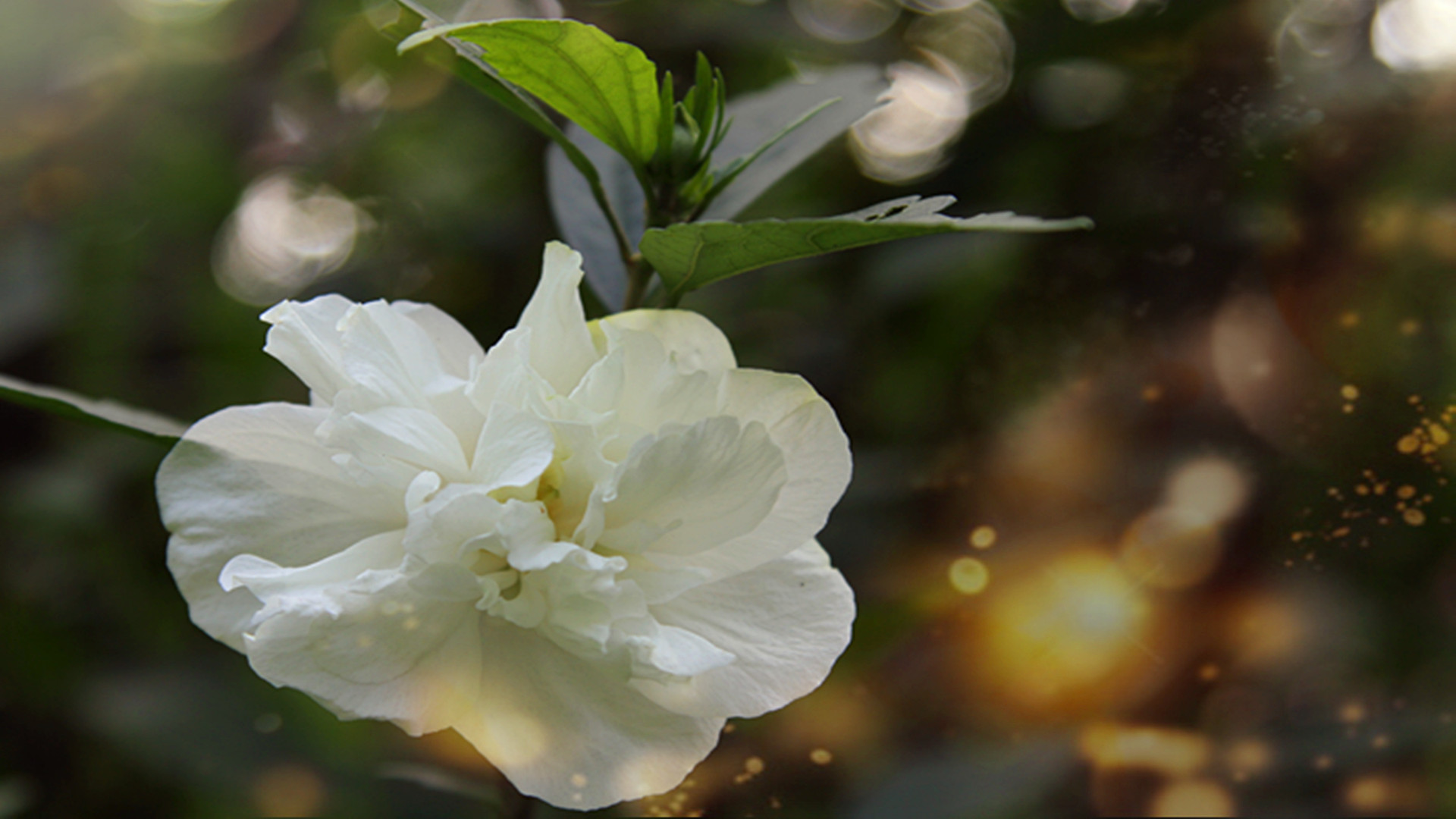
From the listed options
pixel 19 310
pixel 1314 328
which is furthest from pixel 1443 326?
pixel 19 310

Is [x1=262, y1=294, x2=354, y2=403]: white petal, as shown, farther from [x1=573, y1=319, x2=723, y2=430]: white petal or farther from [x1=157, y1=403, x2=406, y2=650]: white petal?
[x1=573, y1=319, x2=723, y2=430]: white petal

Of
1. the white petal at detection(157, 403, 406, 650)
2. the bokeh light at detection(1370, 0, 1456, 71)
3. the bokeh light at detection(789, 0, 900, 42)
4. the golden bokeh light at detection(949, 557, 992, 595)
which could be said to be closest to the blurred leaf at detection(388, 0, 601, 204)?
the white petal at detection(157, 403, 406, 650)

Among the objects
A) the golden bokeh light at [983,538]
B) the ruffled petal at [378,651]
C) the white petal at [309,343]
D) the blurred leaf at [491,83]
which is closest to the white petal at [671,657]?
the ruffled petal at [378,651]

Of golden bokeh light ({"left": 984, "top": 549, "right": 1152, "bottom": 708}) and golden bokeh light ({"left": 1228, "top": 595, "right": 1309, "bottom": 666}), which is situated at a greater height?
golden bokeh light ({"left": 1228, "top": 595, "right": 1309, "bottom": 666})

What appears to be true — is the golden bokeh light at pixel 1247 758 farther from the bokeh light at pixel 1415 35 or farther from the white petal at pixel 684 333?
the white petal at pixel 684 333

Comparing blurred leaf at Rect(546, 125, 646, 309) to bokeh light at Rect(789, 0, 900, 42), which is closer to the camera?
blurred leaf at Rect(546, 125, 646, 309)

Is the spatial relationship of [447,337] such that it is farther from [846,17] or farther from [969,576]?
[846,17]

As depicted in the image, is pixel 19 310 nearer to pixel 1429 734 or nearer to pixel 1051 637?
pixel 1051 637

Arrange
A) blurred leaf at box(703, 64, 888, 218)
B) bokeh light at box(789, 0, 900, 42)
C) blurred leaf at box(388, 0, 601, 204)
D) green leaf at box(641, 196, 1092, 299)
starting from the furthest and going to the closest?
bokeh light at box(789, 0, 900, 42) < blurred leaf at box(703, 64, 888, 218) < blurred leaf at box(388, 0, 601, 204) < green leaf at box(641, 196, 1092, 299)
